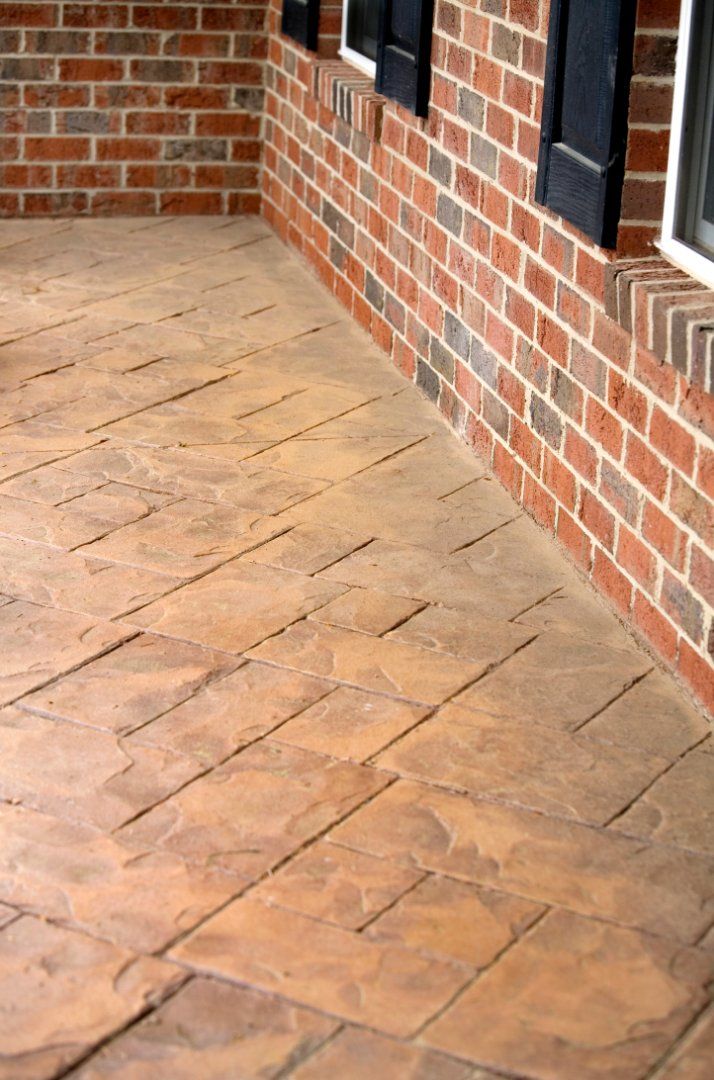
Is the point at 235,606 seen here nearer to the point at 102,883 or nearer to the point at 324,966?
the point at 102,883

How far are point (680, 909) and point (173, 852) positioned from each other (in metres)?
0.94

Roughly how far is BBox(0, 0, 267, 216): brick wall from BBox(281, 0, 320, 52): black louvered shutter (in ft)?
1.96

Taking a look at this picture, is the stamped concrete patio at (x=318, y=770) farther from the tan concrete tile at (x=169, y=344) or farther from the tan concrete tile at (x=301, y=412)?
the tan concrete tile at (x=169, y=344)

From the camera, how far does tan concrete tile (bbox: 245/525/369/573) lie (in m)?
4.17

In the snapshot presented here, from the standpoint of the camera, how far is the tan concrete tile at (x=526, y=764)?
3.13 meters

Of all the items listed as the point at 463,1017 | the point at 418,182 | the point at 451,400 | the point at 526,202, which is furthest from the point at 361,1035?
the point at 418,182

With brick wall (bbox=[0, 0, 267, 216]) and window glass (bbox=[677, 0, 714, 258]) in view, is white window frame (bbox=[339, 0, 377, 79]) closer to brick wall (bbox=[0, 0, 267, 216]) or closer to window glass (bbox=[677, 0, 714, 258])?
brick wall (bbox=[0, 0, 267, 216])

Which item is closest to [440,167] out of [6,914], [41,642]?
[41,642]

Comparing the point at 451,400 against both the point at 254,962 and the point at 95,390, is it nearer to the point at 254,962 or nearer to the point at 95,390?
the point at 95,390

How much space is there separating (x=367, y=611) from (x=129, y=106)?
14.9ft

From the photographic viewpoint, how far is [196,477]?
4.71 metres

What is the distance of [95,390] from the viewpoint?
5402mm

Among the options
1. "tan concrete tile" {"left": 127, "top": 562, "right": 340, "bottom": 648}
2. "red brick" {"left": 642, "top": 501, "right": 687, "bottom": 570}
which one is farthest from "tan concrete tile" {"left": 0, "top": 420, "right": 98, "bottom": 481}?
"red brick" {"left": 642, "top": 501, "right": 687, "bottom": 570}

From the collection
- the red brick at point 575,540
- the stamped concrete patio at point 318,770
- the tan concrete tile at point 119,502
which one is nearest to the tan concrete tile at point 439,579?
the stamped concrete patio at point 318,770
